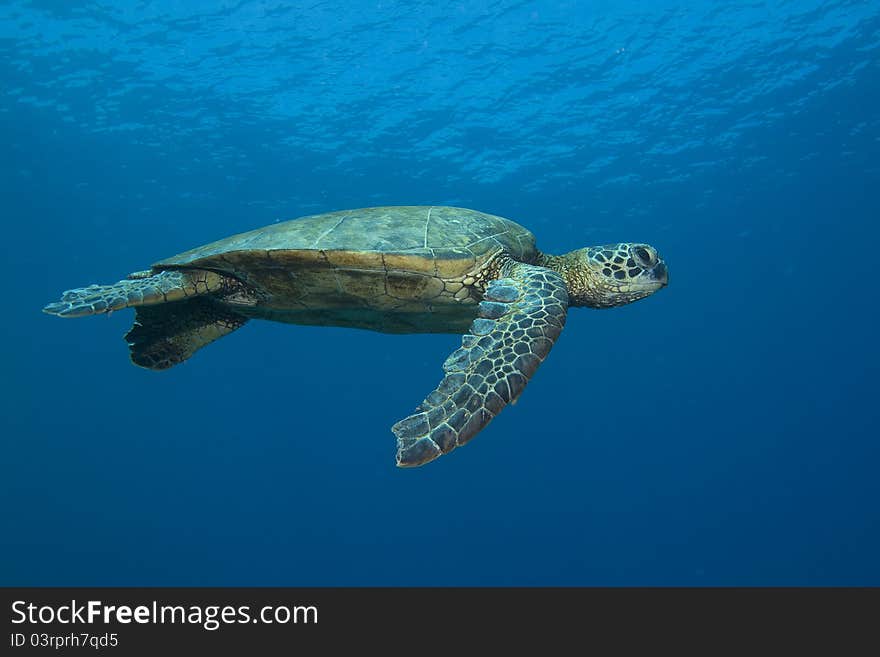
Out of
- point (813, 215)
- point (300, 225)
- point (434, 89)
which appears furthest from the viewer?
point (813, 215)

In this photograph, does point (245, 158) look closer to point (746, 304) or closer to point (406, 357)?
point (406, 357)

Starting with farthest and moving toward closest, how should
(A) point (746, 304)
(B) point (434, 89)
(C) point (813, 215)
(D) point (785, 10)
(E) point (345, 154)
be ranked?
(A) point (746, 304)
(C) point (813, 215)
(E) point (345, 154)
(B) point (434, 89)
(D) point (785, 10)

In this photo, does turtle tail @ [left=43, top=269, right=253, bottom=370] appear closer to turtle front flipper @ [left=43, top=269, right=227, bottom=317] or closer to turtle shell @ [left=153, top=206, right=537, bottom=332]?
turtle front flipper @ [left=43, top=269, right=227, bottom=317]

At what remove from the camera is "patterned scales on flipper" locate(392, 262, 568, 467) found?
324 centimetres

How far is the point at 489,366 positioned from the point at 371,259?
167 centimetres

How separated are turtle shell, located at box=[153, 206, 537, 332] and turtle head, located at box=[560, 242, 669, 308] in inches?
22.8

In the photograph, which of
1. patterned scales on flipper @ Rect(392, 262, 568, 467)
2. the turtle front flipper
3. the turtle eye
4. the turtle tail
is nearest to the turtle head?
the turtle eye

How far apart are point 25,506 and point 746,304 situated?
68.8 metres

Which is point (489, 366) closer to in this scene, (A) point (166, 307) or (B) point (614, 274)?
(B) point (614, 274)

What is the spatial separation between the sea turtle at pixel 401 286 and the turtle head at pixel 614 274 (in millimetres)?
12

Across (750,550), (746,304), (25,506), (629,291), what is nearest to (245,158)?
(629,291)

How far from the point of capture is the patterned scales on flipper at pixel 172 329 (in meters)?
6.02

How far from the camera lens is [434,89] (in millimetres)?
19344

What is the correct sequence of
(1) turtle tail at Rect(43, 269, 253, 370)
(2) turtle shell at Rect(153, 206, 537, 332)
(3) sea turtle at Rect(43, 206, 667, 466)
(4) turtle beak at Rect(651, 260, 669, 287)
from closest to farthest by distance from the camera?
(3) sea turtle at Rect(43, 206, 667, 466), (2) turtle shell at Rect(153, 206, 537, 332), (1) turtle tail at Rect(43, 269, 253, 370), (4) turtle beak at Rect(651, 260, 669, 287)
